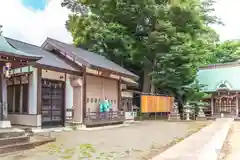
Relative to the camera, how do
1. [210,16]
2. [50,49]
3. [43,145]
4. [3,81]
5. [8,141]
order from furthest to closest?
[210,16]
[50,49]
[3,81]
[43,145]
[8,141]

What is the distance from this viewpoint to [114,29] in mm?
25172

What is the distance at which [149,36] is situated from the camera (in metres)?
25.6

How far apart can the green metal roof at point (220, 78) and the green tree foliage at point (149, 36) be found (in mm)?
4355

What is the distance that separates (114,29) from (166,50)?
487 cm

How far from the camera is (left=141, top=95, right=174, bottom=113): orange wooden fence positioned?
72.3 feet

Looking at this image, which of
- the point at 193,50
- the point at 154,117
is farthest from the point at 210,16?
the point at 154,117

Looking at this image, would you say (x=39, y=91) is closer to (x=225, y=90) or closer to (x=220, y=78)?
(x=225, y=90)

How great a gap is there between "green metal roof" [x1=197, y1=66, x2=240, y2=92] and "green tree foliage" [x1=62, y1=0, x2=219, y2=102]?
4355 mm

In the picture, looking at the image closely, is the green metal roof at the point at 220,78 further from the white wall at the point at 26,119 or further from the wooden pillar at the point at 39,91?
the white wall at the point at 26,119

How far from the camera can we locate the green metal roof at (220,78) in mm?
29594

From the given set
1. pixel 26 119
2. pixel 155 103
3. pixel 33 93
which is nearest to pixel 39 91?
pixel 33 93

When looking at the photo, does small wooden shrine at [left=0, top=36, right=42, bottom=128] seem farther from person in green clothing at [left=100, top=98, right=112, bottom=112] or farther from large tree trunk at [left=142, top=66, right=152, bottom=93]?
large tree trunk at [left=142, top=66, right=152, bottom=93]

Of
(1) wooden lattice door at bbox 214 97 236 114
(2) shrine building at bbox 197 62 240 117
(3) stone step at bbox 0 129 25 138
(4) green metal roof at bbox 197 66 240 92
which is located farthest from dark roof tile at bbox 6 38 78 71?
(1) wooden lattice door at bbox 214 97 236 114

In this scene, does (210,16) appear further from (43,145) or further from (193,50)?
(43,145)
